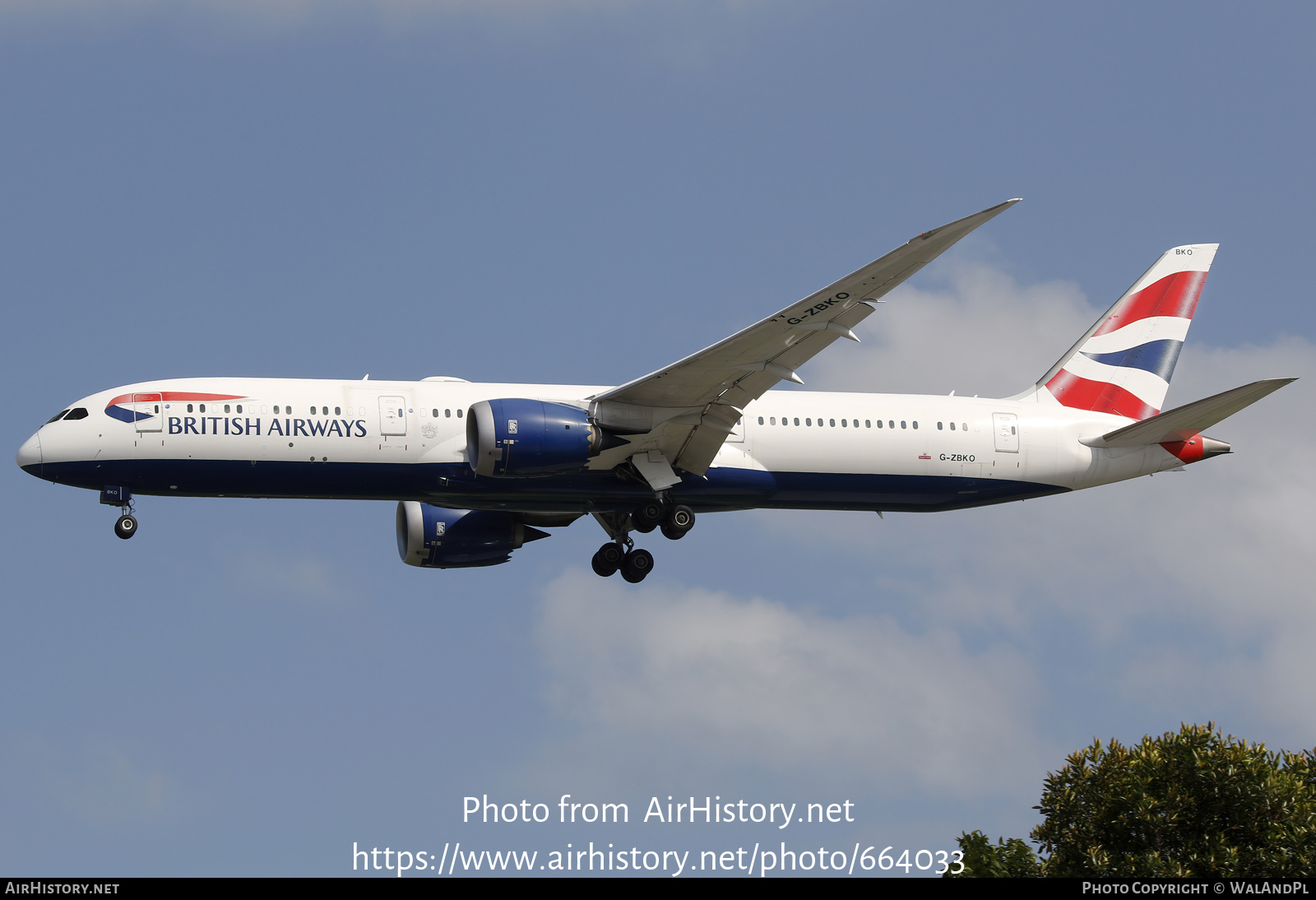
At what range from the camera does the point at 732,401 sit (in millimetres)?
34031

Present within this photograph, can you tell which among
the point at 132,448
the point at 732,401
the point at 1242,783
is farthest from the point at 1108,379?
the point at 132,448

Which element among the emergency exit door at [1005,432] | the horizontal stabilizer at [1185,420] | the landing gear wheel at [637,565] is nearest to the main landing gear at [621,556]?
the landing gear wheel at [637,565]

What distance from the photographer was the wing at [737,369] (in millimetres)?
29094

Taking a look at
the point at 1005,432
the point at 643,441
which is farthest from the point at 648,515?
the point at 1005,432

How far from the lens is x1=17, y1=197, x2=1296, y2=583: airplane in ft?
107

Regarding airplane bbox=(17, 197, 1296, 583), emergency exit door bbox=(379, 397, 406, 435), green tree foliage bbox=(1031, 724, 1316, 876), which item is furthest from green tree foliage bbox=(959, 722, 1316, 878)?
emergency exit door bbox=(379, 397, 406, 435)

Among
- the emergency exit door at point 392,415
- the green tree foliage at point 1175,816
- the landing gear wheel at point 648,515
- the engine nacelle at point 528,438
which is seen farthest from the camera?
the landing gear wheel at point 648,515

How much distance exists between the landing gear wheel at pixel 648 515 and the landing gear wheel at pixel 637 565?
2412 millimetres

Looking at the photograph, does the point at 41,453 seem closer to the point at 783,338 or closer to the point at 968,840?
the point at 783,338

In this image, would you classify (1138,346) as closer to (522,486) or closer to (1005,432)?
(1005,432)

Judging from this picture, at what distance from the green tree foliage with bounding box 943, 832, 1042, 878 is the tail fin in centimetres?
1376

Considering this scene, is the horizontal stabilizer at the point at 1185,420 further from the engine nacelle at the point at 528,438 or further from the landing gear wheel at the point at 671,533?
the engine nacelle at the point at 528,438
